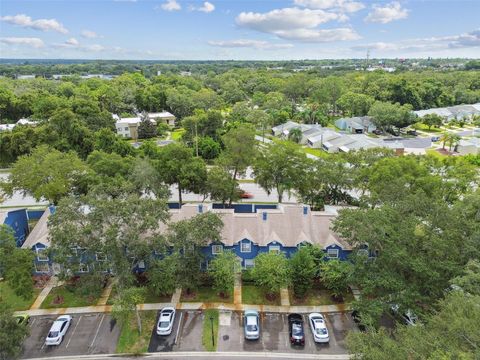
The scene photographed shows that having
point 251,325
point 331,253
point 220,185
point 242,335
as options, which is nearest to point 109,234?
point 242,335

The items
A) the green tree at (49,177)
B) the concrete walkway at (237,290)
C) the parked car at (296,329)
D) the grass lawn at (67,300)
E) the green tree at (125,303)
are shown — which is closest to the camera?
the green tree at (125,303)

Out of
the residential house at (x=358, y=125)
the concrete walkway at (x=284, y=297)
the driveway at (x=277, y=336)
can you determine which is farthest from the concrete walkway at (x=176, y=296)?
the residential house at (x=358, y=125)

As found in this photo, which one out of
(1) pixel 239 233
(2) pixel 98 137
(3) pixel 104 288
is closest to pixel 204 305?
(1) pixel 239 233

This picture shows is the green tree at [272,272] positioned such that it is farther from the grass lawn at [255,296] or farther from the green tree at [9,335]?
the green tree at [9,335]

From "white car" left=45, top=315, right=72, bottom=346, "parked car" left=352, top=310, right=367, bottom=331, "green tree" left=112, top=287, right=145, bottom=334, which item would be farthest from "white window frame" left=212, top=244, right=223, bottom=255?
"white car" left=45, top=315, right=72, bottom=346

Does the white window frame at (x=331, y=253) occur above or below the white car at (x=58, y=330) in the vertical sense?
above

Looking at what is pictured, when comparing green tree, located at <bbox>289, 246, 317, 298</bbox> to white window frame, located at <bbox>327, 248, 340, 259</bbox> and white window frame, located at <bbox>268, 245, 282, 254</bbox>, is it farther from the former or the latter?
white window frame, located at <bbox>327, 248, 340, 259</bbox>

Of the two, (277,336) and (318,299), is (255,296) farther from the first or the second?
(318,299)
